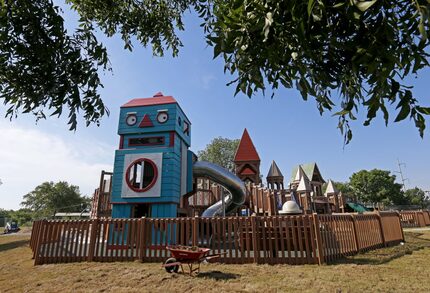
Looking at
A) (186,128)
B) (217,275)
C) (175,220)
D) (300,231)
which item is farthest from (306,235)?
(186,128)

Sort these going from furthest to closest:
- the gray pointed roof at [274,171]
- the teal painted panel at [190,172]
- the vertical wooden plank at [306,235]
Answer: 1. the gray pointed roof at [274,171]
2. the teal painted panel at [190,172]
3. the vertical wooden plank at [306,235]

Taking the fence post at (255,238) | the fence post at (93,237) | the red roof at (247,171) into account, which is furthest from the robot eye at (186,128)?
the red roof at (247,171)

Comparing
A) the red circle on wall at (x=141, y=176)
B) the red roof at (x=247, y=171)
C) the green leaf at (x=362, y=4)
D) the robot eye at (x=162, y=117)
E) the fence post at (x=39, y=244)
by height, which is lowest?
the fence post at (x=39, y=244)

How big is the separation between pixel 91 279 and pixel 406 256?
9544 millimetres

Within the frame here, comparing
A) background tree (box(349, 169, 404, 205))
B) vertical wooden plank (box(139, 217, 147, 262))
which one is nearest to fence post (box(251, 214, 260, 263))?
vertical wooden plank (box(139, 217, 147, 262))

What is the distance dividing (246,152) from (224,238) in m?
18.8

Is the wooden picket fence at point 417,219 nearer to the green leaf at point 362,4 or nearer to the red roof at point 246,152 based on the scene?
the red roof at point 246,152

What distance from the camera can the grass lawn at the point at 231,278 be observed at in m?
5.25

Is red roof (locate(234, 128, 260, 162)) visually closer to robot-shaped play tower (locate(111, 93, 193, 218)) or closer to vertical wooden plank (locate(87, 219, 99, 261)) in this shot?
robot-shaped play tower (locate(111, 93, 193, 218))

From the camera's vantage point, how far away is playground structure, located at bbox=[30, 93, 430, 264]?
8078 mm

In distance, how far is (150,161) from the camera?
12.8m

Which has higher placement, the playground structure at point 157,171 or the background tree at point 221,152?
the background tree at point 221,152

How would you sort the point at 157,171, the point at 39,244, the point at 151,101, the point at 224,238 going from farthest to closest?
1. the point at 151,101
2. the point at 157,171
3. the point at 39,244
4. the point at 224,238

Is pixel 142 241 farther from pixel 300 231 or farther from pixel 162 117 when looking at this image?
pixel 162 117
